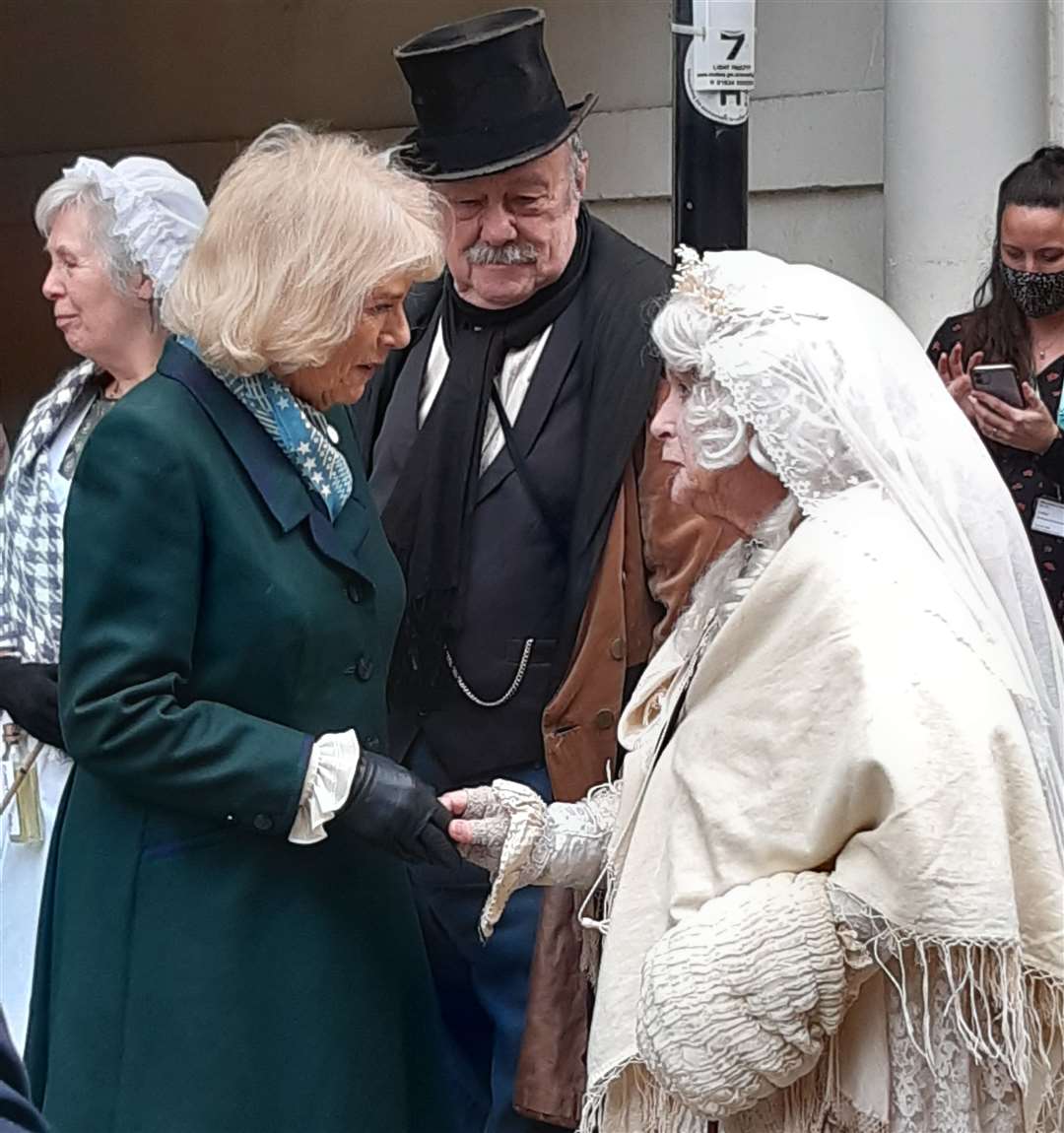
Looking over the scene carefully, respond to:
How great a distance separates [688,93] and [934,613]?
1869mm

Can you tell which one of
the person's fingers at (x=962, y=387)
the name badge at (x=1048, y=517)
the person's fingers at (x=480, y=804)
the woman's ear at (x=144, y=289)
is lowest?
the name badge at (x=1048, y=517)

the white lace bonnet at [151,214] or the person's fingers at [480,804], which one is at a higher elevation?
the white lace bonnet at [151,214]

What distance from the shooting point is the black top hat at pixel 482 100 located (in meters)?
A: 3.30

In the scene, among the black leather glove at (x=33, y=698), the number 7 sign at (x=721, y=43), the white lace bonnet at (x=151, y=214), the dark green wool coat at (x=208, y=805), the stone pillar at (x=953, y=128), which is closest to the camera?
the dark green wool coat at (x=208, y=805)

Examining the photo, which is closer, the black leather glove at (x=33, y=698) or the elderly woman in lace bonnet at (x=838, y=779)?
the elderly woman in lace bonnet at (x=838, y=779)

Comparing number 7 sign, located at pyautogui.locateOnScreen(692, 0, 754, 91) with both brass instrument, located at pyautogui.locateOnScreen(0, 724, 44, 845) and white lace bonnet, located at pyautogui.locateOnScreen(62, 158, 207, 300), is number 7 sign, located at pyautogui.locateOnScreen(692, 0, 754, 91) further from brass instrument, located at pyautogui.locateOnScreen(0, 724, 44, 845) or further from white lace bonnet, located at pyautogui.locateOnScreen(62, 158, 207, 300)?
brass instrument, located at pyautogui.locateOnScreen(0, 724, 44, 845)

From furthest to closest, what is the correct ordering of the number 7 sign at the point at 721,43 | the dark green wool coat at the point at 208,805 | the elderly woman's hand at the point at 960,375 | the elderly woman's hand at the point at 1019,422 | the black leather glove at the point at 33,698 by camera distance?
the elderly woman's hand at the point at 960,375
the elderly woman's hand at the point at 1019,422
the number 7 sign at the point at 721,43
the black leather glove at the point at 33,698
the dark green wool coat at the point at 208,805

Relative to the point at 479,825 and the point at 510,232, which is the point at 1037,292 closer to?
the point at 510,232


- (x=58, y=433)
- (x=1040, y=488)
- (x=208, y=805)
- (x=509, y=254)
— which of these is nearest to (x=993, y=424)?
(x=1040, y=488)

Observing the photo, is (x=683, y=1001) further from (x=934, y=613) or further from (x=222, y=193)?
(x=222, y=193)

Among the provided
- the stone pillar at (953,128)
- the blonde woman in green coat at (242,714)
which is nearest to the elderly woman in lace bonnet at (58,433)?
the blonde woman in green coat at (242,714)

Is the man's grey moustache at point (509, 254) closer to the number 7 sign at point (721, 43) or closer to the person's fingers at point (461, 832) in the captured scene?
the number 7 sign at point (721, 43)

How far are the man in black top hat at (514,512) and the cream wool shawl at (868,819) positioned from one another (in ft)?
2.68

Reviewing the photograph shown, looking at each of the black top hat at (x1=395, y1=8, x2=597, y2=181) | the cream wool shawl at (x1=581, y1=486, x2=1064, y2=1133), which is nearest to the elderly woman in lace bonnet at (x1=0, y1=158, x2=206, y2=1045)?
the black top hat at (x1=395, y1=8, x2=597, y2=181)
